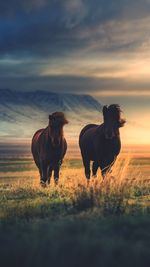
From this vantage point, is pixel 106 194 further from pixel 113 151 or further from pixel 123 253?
Answer: pixel 113 151

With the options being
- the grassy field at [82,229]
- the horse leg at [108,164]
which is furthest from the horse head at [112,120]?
the grassy field at [82,229]

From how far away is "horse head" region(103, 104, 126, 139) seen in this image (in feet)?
55.1

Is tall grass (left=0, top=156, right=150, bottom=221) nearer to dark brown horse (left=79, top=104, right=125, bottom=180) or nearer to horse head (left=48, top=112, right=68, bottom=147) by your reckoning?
dark brown horse (left=79, top=104, right=125, bottom=180)

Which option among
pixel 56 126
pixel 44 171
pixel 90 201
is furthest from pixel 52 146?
pixel 90 201

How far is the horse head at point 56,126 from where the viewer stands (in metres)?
18.0

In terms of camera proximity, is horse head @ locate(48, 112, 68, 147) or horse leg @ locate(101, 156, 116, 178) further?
horse head @ locate(48, 112, 68, 147)

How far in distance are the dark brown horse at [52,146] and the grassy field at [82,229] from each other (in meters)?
4.39

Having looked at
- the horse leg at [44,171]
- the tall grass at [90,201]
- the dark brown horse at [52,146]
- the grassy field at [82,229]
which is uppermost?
the dark brown horse at [52,146]

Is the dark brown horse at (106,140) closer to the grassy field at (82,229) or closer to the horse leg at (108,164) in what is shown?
the horse leg at (108,164)

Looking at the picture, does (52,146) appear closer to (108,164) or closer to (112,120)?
(108,164)

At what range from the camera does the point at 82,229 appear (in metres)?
10.2

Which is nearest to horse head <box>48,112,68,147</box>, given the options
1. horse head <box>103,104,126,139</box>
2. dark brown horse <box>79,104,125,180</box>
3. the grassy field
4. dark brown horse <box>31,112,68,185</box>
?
dark brown horse <box>31,112,68,185</box>

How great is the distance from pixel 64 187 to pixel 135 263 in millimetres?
7573

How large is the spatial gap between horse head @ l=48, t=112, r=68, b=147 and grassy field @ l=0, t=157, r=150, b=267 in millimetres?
4339
